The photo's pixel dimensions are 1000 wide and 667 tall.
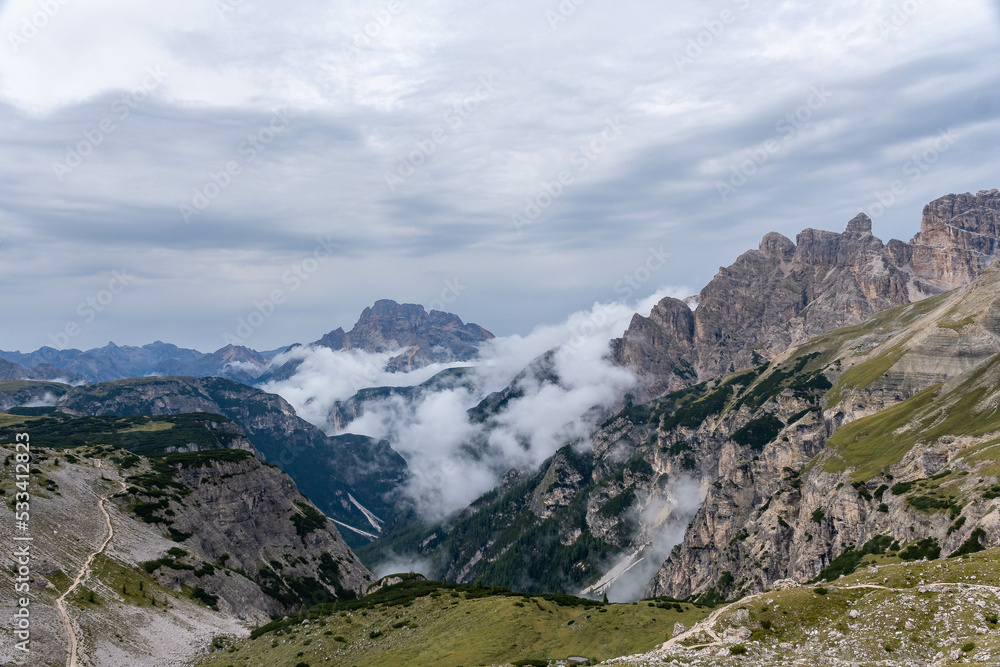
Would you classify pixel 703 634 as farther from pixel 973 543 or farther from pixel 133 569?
pixel 973 543

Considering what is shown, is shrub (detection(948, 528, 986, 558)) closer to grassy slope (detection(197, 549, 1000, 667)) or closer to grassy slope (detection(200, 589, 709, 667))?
grassy slope (detection(197, 549, 1000, 667))

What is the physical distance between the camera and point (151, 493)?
16412 cm

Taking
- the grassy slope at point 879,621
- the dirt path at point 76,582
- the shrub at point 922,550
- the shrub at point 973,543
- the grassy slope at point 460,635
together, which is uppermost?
the dirt path at point 76,582

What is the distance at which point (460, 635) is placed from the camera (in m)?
85.9

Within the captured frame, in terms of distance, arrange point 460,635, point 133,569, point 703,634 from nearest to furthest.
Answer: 1. point 703,634
2. point 460,635
3. point 133,569

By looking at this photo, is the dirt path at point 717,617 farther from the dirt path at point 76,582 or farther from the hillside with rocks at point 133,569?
the dirt path at point 76,582

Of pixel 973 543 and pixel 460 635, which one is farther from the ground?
pixel 460 635

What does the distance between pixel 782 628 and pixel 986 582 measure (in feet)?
76.9

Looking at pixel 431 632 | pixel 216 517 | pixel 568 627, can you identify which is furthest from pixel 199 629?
pixel 216 517

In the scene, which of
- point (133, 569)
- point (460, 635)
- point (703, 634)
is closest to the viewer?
point (703, 634)

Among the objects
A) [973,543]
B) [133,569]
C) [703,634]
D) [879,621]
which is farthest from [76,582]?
[973,543]

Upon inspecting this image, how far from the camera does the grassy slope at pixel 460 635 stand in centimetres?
8144

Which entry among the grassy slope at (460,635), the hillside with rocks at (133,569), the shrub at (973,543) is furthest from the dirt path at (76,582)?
the shrub at (973,543)

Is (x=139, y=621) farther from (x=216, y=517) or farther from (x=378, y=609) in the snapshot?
(x=216, y=517)
